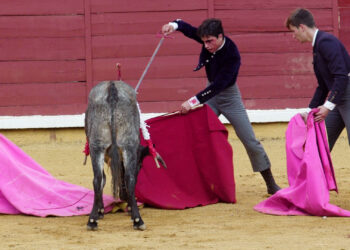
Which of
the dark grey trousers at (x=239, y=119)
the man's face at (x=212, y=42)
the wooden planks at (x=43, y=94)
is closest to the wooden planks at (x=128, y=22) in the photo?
the wooden planks at (x=43, y=94)

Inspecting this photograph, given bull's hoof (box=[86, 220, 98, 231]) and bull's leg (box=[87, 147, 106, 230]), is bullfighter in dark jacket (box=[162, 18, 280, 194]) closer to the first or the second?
bull's leg (box=[87, 147, 106, 230])

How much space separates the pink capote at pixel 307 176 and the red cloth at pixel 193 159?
0.43 m

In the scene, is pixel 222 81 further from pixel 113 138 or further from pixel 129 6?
pixel 129 6

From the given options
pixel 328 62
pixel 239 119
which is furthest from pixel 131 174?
pixel 328 62

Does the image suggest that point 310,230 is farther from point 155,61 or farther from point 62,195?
point 155,61

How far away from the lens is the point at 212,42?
5.13 meters

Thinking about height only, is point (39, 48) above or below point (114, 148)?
above

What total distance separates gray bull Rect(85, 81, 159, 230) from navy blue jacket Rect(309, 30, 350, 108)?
3.73 feet

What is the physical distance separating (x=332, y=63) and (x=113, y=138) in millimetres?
1331

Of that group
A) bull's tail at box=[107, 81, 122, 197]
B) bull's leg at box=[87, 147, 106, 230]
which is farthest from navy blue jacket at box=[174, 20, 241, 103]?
bull's leg at box=[87, 147, 106, 230]

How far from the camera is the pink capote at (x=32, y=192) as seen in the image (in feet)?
16.3

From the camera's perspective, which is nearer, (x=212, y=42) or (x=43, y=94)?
(x=212, y=42)

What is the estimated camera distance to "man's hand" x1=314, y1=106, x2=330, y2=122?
466 cm

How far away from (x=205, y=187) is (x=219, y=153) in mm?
251
